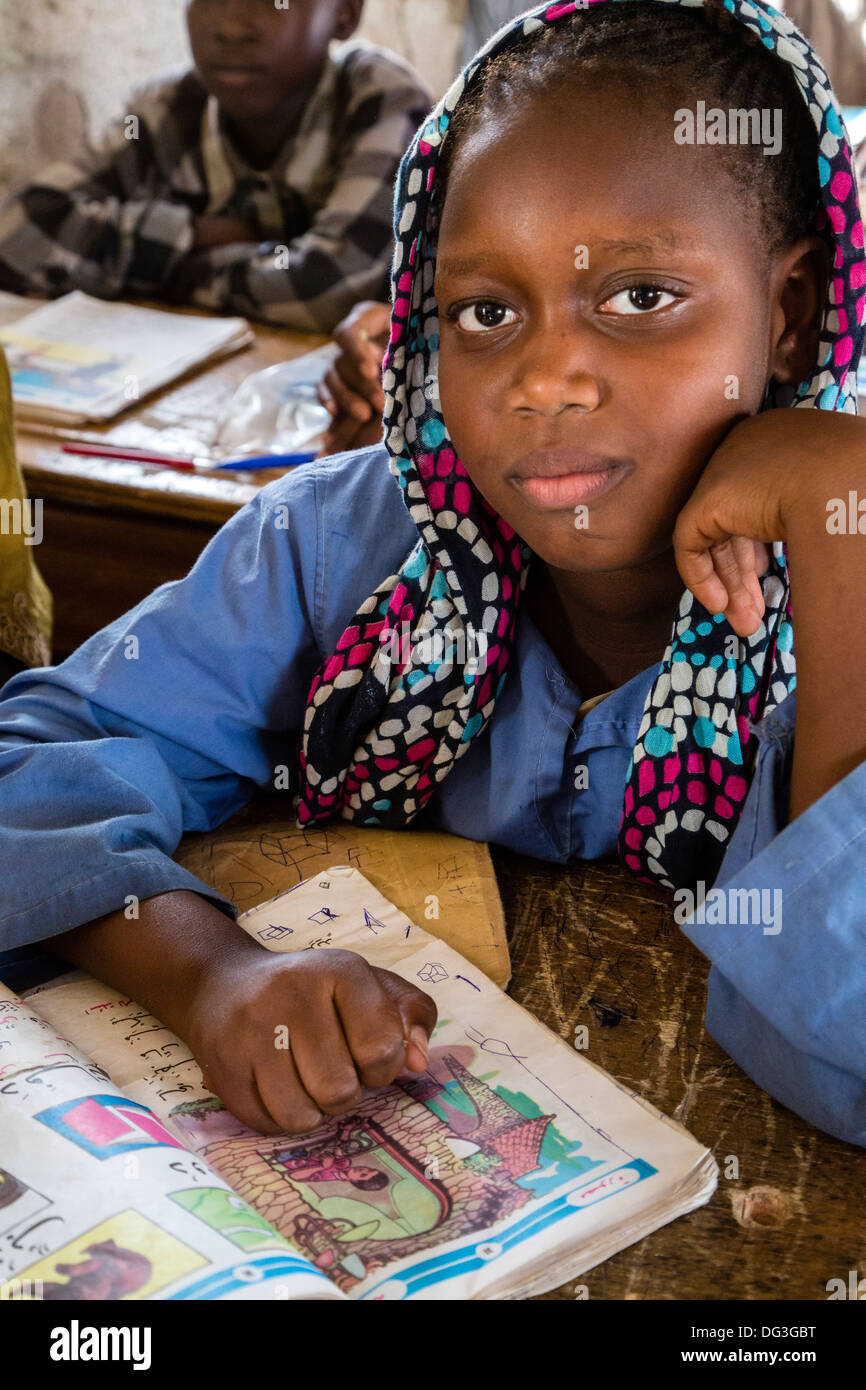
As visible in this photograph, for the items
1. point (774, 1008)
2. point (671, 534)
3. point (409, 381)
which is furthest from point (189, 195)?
point (774, 1008)

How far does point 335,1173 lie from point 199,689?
0.44 meters

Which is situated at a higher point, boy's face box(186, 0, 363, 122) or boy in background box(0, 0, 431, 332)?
boy's face box(186, 0, 363, 122)

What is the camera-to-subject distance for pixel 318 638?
3.48ft

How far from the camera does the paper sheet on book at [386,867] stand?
88 cm

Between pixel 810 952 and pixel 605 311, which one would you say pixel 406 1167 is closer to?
pixel 810 952

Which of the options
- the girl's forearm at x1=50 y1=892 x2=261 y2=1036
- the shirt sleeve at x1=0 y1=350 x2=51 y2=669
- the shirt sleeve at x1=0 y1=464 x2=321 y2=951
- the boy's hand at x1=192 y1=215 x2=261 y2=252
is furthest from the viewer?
the boy's hand at x1=192 y1=215 x2=261 y2=252

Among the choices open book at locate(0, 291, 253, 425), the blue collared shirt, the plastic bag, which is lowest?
the blue collared shirt

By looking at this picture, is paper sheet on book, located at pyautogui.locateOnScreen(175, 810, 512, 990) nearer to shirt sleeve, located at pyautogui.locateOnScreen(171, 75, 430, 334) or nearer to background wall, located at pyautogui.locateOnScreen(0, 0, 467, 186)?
shirt sleeve, located at pyautogui.locateOnScreen(171, 75, 430, 334)

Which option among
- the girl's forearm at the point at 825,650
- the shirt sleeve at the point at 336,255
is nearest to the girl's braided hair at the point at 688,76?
the girl's forearm at the point at 825,650

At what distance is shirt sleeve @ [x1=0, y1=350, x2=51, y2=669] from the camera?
1.42 meters

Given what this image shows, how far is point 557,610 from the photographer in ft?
3.56

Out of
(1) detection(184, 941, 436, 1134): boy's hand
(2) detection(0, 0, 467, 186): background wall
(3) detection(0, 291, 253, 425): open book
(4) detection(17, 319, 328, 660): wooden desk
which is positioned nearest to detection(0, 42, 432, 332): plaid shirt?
(3) detection(0, 291, 253, 425): open book

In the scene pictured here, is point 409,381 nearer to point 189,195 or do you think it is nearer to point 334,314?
point 334,314

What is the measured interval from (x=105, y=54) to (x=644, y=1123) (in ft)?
10.5
